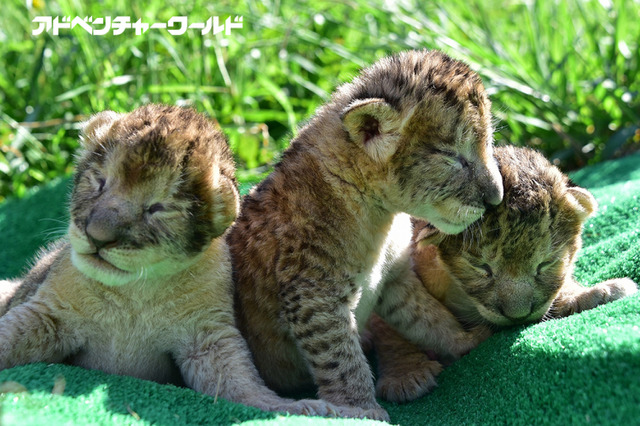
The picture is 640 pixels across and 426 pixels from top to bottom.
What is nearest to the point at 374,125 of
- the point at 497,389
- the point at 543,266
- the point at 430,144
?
the point at 430,144

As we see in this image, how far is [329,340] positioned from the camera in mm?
3277

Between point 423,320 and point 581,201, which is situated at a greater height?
point 581,201

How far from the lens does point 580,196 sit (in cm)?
353

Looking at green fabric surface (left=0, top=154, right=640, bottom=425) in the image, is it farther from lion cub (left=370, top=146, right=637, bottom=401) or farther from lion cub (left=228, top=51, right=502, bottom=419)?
lion cub (left=228, top=51, right=502, bottom=419)

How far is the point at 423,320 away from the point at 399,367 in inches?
11.2

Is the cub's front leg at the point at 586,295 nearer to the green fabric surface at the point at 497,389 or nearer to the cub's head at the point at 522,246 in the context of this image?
the cub's head at the point at 522,246

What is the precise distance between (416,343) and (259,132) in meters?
2.96

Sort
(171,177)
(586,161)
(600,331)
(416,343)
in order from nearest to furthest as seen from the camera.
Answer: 1. (600,331)
2. (171,177)
3. (416,343)
4. (586,161)

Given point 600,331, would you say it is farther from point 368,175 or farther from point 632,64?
point 632,64

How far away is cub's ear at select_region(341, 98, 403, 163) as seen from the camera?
332cm

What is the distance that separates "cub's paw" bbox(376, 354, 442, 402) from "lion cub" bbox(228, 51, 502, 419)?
0.63ft

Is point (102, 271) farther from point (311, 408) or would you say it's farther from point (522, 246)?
point (522, 246)

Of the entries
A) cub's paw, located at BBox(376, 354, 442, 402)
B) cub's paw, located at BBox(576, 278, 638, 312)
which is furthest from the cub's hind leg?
cub's paw, located at BBox(576, 278, 638, 312)

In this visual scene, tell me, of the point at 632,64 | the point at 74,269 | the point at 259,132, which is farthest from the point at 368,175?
the point at 632,64
